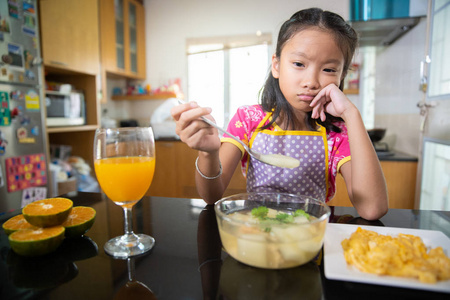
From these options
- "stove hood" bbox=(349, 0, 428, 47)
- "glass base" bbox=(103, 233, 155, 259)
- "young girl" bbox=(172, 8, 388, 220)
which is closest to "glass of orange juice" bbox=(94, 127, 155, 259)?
"glass base" bbox=(103, 233, 155, 259)

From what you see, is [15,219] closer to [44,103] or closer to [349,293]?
[349,293]

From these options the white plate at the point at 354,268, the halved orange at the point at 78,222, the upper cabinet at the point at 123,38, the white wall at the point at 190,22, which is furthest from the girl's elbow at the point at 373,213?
the white wall at the point at 190,22

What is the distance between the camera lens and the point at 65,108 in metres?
2.50

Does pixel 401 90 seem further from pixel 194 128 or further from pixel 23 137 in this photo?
pixel 23 137

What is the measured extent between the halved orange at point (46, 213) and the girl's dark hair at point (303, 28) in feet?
2.39

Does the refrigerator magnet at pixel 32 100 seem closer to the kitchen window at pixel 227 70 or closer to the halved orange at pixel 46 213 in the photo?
the halved orange at pixel 46 213

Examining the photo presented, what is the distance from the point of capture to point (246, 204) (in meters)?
0.59

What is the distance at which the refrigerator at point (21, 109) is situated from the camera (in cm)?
191

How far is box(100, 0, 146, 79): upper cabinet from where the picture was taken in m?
3.25

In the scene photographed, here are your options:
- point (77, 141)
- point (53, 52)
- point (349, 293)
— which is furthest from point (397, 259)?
point (77, 141)

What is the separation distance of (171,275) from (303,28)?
0.85 m

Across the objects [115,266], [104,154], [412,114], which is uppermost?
[412,114]

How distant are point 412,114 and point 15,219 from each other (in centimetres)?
273

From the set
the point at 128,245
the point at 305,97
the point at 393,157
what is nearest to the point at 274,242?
the point at 128,245
